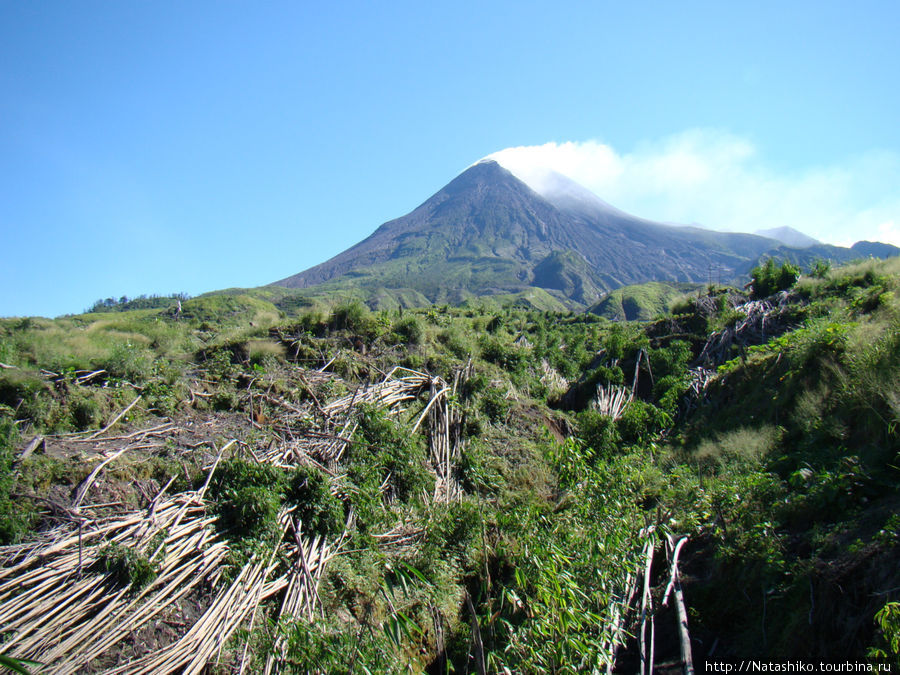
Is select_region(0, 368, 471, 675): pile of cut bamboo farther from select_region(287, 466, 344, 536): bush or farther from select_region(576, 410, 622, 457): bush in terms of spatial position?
select_region(576, 410, 622, 457): bush

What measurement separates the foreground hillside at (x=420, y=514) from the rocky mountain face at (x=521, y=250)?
246 feet

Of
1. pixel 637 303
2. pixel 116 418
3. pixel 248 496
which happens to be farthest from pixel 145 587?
pixel 637 303

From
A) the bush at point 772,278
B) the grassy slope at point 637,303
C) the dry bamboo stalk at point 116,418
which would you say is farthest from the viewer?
the grassy slope at point 637,303

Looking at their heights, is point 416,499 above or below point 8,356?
below

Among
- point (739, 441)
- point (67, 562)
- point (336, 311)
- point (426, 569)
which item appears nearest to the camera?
point (67, 562)

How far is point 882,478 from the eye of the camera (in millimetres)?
4254

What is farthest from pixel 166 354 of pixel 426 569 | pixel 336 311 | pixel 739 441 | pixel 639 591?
pixel 739 441

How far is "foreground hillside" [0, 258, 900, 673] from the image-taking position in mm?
3305

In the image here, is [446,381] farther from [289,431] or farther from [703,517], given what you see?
[703,517]

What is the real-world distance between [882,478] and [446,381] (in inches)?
248

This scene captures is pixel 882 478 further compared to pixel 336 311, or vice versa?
pixel 336 311

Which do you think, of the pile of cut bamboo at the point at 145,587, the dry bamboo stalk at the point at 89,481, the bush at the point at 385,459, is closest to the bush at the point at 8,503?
the pile of cut bamboo at the point at 145,587

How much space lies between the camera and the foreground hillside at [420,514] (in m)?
3.30

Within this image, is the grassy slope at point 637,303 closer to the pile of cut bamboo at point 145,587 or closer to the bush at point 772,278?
the bush at point 772,278
